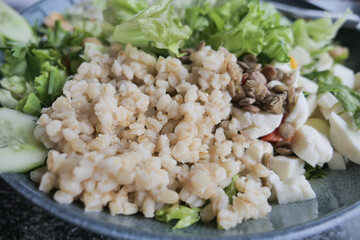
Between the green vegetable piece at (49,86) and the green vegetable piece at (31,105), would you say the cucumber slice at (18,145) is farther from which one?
the green vegetable piece at (49,86)

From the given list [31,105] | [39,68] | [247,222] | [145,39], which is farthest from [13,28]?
[247,222]

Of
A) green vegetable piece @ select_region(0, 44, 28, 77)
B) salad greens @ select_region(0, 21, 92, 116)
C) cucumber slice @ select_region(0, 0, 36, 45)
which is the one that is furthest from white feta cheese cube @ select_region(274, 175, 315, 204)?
cucumber slice @ select_region(0, 0, 36, 45)

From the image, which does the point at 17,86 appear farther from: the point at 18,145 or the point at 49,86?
the point at 18,145

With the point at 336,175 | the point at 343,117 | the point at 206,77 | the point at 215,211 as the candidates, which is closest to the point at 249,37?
the point at 206,77

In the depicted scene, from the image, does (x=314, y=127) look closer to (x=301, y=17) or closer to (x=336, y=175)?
(x=336, y=175)

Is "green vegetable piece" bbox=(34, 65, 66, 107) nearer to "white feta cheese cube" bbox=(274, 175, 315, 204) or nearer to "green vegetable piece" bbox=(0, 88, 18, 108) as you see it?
"green vegetable piece" bbox=(0, 88, 18, 108)

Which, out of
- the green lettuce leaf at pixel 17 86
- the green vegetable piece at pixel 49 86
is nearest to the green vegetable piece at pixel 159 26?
the green vegetable piece at pixel 49 86
